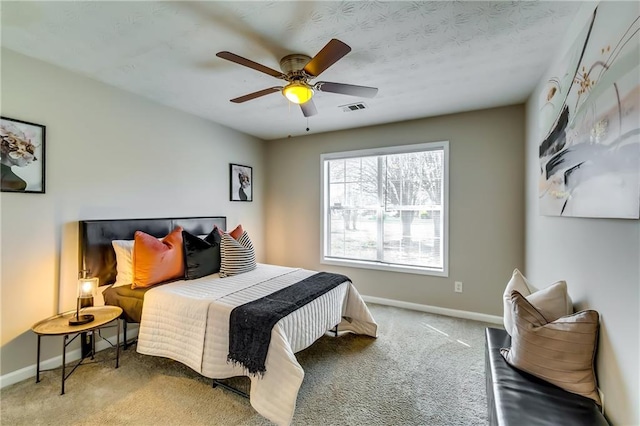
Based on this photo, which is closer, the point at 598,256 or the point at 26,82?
the point at 598,256

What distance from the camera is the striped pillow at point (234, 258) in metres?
2.79

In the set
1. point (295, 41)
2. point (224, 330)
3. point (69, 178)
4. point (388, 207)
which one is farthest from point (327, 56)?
point (388, 207)

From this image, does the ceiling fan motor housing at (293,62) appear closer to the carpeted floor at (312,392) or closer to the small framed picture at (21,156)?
the small framed picture at (21,156)

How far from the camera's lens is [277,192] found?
4664mm

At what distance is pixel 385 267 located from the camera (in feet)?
12.6

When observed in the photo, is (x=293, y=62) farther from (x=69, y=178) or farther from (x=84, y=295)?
(x=84, y=295)

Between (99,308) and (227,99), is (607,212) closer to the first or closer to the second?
(227,99)

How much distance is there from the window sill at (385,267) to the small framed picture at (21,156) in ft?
10.7

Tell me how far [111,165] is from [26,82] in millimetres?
807

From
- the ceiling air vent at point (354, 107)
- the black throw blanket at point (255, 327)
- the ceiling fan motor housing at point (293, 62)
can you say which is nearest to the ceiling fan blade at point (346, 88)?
the ceiling fan motor housing at point (293, 62)

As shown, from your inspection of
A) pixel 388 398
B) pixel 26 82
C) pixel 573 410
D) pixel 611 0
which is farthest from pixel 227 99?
pixel 573 410

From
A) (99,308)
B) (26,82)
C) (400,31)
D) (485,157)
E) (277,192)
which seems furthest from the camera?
(277,192)

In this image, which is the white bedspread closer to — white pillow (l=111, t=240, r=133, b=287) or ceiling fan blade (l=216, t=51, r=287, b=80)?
white pillow (l=111, t=240, r=133, b=287)

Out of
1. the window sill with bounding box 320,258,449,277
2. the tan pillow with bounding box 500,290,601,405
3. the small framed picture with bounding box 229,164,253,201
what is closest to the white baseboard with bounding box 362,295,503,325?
the window sill with bounding box 320,258,449,277
